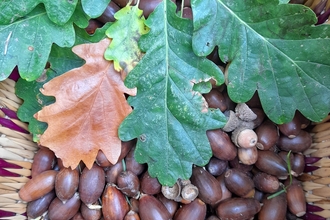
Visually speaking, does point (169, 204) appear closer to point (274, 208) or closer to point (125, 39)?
point (274, 208)

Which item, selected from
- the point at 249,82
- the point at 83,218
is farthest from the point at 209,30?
the point at 83,218

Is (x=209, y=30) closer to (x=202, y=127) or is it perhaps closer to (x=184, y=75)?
(x=184, y=75)

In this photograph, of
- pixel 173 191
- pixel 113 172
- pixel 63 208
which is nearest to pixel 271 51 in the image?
pixel 173 191

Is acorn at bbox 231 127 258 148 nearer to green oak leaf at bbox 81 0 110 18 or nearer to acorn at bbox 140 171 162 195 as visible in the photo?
acorn at bbox 140 171 162 195

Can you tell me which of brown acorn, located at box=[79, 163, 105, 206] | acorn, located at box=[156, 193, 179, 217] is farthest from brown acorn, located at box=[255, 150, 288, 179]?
brown acorn, located at box=[79, 163, 105, 206]

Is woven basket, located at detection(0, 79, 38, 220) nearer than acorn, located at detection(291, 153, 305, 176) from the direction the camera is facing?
Yes

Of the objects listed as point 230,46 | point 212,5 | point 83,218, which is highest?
point 212,5
